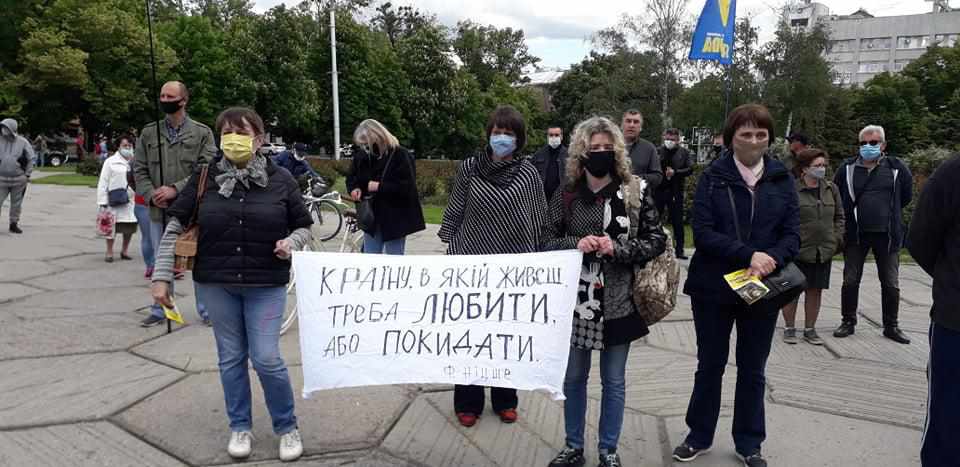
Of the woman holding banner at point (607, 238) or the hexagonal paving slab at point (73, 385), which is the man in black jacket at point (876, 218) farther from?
the hexagonal paving slab at point (73, 385)

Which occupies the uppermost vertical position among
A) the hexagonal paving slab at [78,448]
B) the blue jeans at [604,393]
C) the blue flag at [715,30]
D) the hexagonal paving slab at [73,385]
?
the blue flag at [715,30]

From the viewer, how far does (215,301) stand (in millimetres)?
3395

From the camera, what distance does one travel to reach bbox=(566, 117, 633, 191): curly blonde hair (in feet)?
10.6

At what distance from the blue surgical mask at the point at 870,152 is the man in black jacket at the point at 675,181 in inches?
158

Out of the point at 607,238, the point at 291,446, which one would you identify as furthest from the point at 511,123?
the point at 291,446

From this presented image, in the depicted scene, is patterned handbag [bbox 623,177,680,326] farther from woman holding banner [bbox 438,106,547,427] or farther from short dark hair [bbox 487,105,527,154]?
short dark hair [bbox 487,105,527,154]

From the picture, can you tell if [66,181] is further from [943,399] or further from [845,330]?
[943,399]

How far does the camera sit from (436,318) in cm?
329

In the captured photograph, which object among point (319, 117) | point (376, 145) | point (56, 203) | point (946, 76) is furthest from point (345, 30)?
point (946, 76)

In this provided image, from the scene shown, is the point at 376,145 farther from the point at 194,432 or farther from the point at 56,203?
the point at 56,203

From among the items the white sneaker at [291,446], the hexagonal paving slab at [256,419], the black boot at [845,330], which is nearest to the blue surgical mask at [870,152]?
the black boot at [845,330]

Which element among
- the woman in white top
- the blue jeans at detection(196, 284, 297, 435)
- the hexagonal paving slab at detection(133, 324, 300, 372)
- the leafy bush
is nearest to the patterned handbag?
the blue jeans at detection(196, 284, 297, 435)

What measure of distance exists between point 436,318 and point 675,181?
774 cm

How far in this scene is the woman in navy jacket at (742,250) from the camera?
3.34 meters
